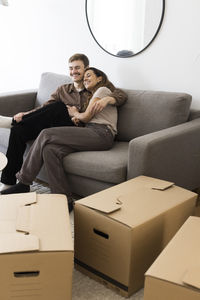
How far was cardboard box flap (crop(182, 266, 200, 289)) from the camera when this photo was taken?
1280 millimetres

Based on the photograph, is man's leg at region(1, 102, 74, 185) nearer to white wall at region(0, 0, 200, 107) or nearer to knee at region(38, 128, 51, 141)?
knee at region(38, 128, 51, 141)

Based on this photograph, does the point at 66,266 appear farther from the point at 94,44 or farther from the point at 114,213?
the point at 94,44

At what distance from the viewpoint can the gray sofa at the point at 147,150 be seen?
225 cm

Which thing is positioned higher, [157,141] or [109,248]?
[157,141]

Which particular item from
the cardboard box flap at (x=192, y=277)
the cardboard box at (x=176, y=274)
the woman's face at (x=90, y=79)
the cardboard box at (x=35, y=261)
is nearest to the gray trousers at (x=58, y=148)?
the woman's face at (x=90, y=79)

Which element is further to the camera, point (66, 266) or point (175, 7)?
point (175, 7)

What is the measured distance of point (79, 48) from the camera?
3.42 m

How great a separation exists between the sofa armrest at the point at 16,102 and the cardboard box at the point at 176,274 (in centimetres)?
220

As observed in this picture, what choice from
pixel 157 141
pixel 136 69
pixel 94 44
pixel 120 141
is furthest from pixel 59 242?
pixel 94 44

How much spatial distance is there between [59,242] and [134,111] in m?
1.47

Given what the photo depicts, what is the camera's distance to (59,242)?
1.51 meters

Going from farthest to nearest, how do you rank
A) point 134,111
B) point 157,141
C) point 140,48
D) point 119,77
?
point 119,77 < point 140,48 < point 134,111 < point 157,141

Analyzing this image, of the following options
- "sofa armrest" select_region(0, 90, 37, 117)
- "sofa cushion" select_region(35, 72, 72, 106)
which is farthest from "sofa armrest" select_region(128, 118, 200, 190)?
"sofa armrest" select_region(0, 90, 37, 117)

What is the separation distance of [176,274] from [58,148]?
4.54 ft
